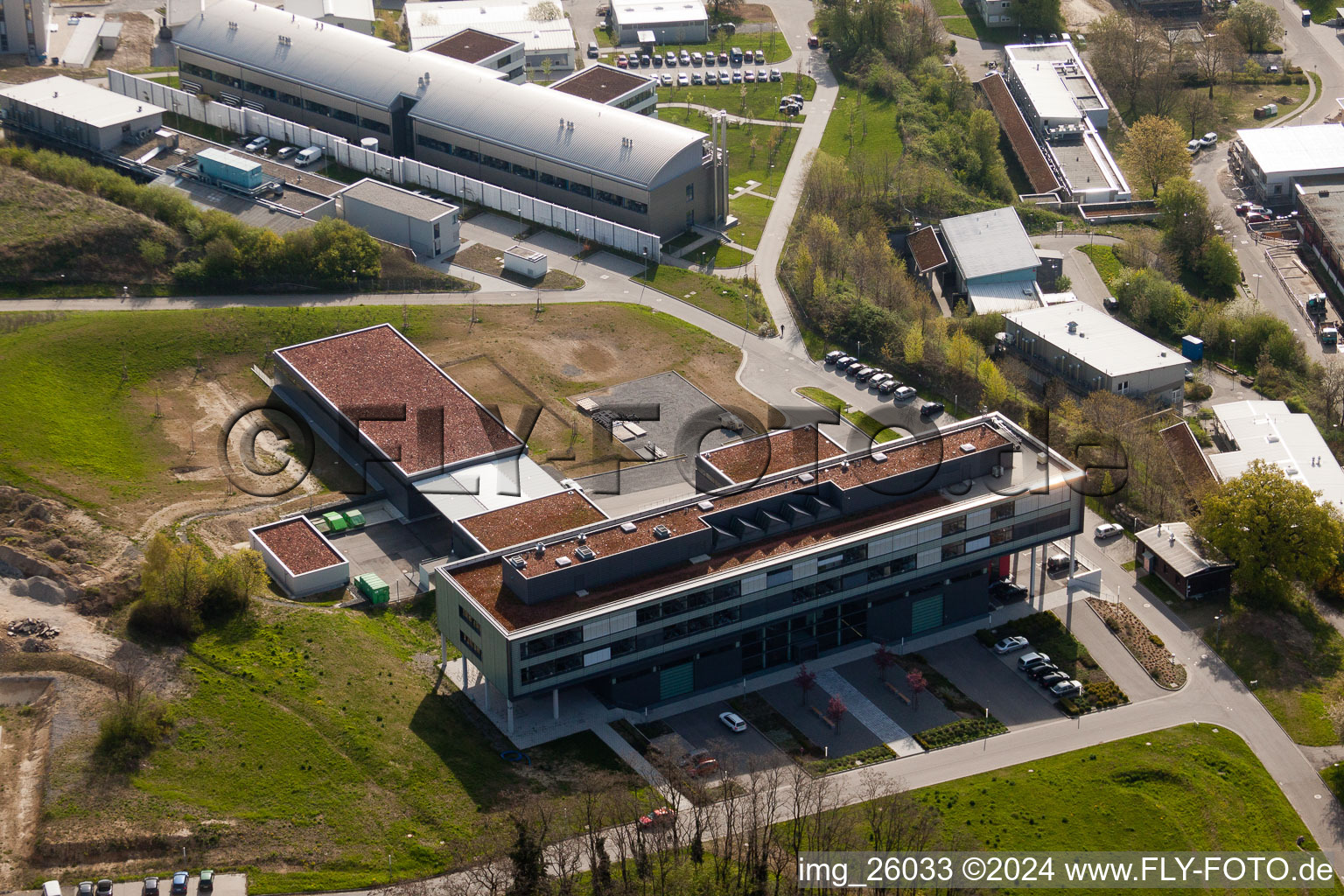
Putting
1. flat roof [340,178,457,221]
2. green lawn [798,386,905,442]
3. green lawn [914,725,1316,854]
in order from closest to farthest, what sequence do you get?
green lawn [914,725,1316,854] → green lawn [798,386,905,442] → flat roof [340,178,457,221]

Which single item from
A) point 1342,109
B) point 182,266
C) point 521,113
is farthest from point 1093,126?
point 182,266

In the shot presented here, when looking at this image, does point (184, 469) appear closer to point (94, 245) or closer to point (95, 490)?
point (95, 490)

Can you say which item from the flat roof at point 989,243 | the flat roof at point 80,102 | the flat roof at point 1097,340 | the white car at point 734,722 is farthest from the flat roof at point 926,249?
the flat roof at point 80,102

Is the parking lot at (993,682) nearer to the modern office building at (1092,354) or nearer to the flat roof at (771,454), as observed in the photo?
the flat roof at (771,454)

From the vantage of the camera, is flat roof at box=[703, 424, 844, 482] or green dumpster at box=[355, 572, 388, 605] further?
flat roof at box=[703, 424, 844, 482]

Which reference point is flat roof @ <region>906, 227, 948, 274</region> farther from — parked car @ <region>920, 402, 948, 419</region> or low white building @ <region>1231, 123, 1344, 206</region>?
low white building @ <region>1231, 123, 1344, 206</region>

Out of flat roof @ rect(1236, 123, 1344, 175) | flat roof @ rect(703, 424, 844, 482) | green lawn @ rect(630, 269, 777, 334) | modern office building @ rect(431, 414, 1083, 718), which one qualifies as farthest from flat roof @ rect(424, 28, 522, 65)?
modern office building @ rect(431, 414, 1083, 718)

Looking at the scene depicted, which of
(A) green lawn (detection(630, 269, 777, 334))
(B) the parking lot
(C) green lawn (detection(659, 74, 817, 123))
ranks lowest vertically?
(B) the parking lot

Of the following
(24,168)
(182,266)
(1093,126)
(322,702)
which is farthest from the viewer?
(1093,126)
